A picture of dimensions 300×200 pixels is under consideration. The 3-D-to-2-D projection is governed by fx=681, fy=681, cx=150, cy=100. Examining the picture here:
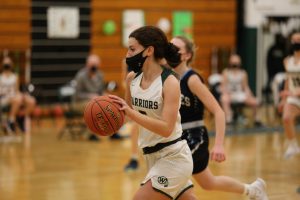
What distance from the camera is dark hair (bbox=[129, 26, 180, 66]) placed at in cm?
463

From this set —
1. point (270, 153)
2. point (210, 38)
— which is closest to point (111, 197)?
point (270, 153)

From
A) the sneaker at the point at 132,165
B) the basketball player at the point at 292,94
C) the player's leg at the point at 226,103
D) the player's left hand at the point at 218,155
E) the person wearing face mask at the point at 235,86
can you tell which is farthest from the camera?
the person wearing face mask at the point at 235,86

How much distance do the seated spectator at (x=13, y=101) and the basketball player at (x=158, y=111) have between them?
798cm

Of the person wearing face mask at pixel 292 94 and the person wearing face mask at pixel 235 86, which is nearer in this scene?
the person wearing face mask at pixel 292 94

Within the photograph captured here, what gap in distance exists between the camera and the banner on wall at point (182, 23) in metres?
17.3

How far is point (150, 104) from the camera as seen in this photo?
4652 mm

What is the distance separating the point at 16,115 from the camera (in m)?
12.7

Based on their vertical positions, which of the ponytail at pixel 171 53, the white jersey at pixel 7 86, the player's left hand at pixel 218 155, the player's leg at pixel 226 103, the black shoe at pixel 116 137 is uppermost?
the ponytail at pixel 171 53

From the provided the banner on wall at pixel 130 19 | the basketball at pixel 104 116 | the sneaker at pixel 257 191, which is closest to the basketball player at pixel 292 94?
the sneaker at pixel 257 191

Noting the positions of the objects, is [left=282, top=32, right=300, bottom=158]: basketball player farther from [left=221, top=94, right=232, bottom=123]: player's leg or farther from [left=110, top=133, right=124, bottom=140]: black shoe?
[left=221, top=94, right=232, bottom=123]: player's leg

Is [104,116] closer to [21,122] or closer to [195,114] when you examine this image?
[195,114]

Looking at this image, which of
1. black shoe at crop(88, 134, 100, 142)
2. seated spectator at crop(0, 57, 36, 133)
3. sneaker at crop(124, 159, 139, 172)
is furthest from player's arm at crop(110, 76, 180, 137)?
seated spectator at crop(0, 57, 36, 133)

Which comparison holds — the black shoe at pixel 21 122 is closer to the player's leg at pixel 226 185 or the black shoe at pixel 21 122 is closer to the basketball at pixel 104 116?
the player's leg at pixel 226 185

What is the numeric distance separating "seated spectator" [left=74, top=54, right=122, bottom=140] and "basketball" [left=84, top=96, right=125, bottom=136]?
7.76 meters
